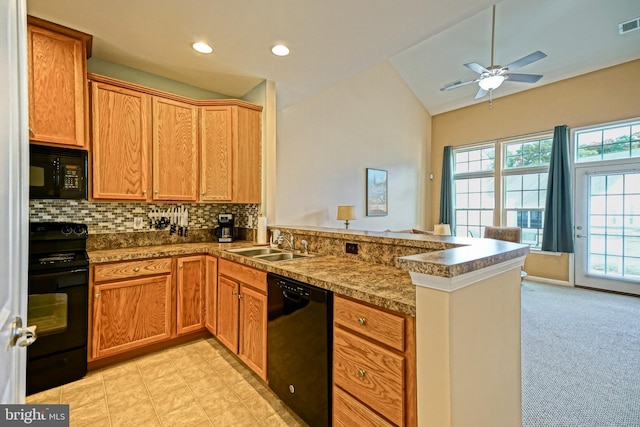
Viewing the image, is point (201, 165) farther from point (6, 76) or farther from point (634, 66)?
point (634, 66)

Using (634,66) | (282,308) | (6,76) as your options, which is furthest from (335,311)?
(634,66)

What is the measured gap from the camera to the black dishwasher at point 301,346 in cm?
155

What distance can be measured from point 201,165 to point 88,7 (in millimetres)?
1413

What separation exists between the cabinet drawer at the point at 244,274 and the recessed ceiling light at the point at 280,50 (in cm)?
186

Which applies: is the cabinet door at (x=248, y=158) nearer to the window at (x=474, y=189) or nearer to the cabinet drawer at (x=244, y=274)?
the cabinet drawer at (x=244, y=274)

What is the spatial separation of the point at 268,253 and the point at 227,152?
1164 millimetres

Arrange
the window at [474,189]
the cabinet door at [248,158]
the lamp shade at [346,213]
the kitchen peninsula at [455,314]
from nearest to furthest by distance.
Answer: the kitchen peninsula at [455,314]
the cabinet door at [248,158]
the lamp shade at [346,213]
the window at [474,189]

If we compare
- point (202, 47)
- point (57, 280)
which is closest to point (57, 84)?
point (202, 47)

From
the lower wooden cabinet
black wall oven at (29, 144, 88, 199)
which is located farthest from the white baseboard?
black wall oven at (29, 144, 88, 199)

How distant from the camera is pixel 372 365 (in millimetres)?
1312

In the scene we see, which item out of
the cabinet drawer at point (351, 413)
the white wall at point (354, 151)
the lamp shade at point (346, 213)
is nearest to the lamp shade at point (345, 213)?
the lamp shade at point (346, 213)

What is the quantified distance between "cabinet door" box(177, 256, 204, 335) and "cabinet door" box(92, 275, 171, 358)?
10cm

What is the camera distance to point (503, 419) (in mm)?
1400

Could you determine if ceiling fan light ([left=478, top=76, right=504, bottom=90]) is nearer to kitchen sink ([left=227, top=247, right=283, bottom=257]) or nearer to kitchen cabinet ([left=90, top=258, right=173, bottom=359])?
kitchen sink ([left=227, top=247, right=283, bottom=257])
